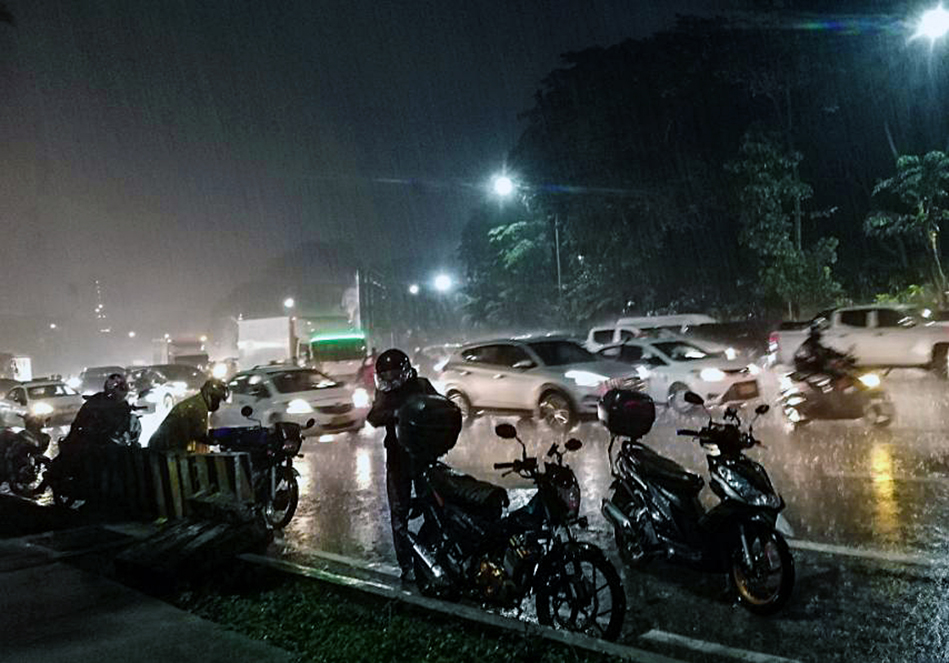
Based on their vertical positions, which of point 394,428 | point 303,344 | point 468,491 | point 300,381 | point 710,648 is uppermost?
point 303,344

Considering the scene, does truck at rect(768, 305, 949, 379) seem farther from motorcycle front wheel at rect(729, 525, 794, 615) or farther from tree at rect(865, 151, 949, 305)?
motorcycle front wheel at rect(729, 525, 794, 615)

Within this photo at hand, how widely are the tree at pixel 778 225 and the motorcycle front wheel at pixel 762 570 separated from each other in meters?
26.1

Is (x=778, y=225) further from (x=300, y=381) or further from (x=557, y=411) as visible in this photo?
(x=300, y=381)

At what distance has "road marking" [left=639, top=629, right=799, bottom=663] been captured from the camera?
5156 millimetres

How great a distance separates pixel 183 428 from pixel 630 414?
5153 millimetres

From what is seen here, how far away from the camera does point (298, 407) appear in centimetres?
1658

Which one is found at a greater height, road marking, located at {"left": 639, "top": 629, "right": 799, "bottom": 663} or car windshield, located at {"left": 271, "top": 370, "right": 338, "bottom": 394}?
car windshield, located at {"left": 271, "top": 370, "right": 338, "bottom": 394}

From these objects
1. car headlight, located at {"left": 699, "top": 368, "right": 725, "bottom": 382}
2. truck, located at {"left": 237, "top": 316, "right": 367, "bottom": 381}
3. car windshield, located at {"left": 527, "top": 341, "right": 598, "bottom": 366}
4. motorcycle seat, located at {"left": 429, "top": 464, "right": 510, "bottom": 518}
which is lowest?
motorcycle seat, located at {"left": 429, "top": 464, "right": 510, "bottom": 518}

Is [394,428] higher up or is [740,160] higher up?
[740,160]

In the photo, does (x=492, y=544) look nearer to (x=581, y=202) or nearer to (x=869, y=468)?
(x=869, y=468)

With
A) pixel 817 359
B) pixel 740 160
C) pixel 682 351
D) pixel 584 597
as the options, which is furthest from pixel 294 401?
pixel 740 160

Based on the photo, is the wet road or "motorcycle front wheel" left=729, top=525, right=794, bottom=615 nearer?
the wet road

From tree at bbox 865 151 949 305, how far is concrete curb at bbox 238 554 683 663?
1023 inches

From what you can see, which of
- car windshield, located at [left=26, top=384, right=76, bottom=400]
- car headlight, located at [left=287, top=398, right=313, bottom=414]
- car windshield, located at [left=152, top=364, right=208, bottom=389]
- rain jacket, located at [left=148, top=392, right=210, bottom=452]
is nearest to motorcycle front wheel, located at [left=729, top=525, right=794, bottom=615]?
rain jacket, located at [left=148, top=392, right=210, bottom=452]
